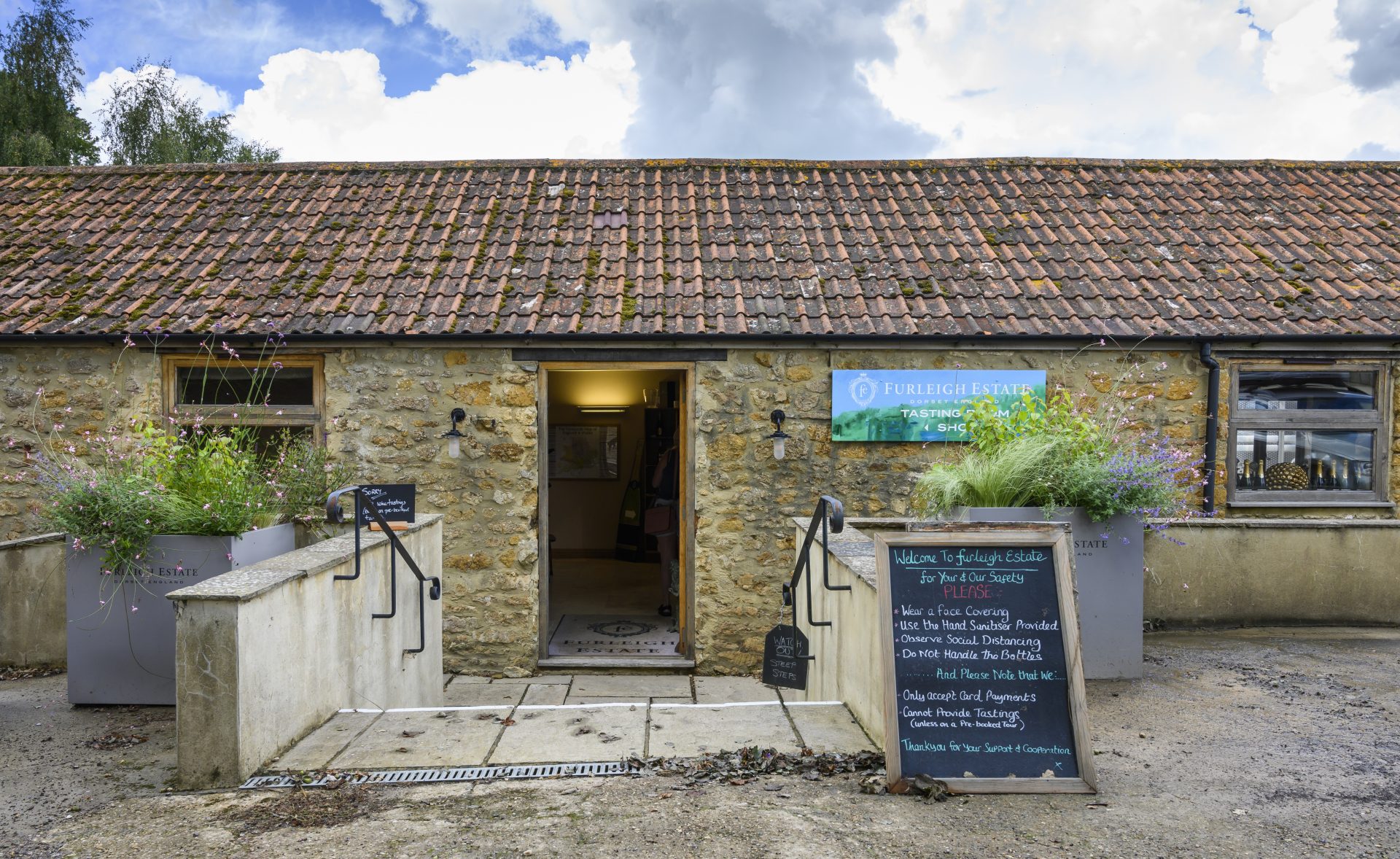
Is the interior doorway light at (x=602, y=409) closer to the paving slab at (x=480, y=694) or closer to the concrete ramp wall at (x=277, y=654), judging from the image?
the paving slab at (x=480, y=694)

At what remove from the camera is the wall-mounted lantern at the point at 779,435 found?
23.2 ft

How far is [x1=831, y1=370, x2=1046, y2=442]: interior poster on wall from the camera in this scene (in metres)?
7.14

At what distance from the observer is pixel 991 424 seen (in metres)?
5.93

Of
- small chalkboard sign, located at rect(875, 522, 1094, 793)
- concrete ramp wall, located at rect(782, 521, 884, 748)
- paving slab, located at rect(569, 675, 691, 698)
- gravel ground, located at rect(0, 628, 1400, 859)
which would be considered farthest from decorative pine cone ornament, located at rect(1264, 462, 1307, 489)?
paving slab, located at rect(569, 675, 691, 698)

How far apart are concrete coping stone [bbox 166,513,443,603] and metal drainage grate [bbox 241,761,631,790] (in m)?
0.73

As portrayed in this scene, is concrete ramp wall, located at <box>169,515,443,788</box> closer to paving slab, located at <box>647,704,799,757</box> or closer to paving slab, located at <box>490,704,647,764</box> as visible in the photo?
paving slab, located at <box>490,704,647,764</box>

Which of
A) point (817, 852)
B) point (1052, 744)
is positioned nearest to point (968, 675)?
point (1052, 744)

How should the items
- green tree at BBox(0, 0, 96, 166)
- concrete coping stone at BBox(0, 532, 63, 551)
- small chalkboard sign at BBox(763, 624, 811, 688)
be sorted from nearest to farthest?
small chalkboard sign at BBox(763, 624, 811, 688), concrete coping stone at BBox(0, 532, 63, 551), green tree at BBox(0, 0, 96, 166)

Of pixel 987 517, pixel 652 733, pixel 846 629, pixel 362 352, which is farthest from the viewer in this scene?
pixel 362 352

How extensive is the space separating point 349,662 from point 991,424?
165 inches

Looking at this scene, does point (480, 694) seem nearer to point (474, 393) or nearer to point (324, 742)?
point (474, 393)

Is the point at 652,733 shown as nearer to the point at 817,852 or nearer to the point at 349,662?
the point at 817,852

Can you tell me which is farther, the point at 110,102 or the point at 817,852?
the point at 110,102

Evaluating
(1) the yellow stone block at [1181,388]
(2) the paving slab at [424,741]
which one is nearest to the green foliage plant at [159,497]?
(2) the paving slab at [424,741]
